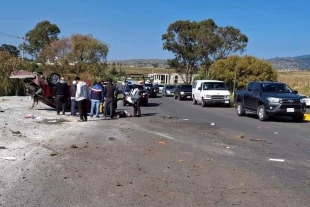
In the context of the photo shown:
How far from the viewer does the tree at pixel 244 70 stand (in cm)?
4784

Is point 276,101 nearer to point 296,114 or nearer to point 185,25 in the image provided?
point 296,114

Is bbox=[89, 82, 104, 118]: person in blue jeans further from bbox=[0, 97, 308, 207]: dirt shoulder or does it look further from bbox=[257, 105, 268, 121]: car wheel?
bbox=[257, 105, 268, 121]: car wheel

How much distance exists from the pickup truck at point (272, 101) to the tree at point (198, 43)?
37239mm

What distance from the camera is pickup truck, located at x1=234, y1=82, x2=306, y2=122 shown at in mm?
19625

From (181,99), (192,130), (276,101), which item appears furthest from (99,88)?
(181,99)

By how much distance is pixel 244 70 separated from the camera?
159 ft

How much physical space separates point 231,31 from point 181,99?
1963 cm

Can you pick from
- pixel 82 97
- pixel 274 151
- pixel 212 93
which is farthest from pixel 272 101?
pixel 212 93

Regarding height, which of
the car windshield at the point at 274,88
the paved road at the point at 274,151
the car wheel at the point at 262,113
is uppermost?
the car windshield at the point at 274,88

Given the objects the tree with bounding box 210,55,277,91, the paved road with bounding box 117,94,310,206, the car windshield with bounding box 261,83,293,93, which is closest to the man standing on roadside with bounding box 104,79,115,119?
the paved road with bounding box 117,94,310,206

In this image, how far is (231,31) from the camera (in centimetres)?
5925

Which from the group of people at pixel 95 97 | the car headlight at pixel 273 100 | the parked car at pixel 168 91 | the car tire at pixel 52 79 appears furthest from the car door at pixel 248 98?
the parked car at pixel 168 91

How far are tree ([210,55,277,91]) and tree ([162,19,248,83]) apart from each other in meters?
8.70

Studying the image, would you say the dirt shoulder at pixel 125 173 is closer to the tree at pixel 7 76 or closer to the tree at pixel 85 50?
the tree at pixel 7 76
